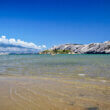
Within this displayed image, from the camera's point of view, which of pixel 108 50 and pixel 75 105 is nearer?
pixel 75 105

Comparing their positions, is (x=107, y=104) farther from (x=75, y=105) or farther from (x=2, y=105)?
(x=2, y=105)

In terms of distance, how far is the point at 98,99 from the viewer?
5.89 metres

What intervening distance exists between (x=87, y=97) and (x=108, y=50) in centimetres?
20822

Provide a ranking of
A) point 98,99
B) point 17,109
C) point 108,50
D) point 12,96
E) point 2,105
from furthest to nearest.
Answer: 1. point 108,50
2. point 12,96
3. point 98,99
4. point 2,105
5. point 17,109

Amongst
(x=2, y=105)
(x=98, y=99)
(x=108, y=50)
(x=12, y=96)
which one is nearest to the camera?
(x=2, y=105)

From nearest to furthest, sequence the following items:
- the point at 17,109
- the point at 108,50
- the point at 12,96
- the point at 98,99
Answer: the point at 17,109 < the point at 98,99 < the point at 12,96 < the point at 108,50

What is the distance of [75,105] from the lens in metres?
5.25

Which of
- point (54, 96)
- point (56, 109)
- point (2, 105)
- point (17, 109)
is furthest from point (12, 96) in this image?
point (56, 109)

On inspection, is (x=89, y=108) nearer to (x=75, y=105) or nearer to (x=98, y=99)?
(x=75, y=105)

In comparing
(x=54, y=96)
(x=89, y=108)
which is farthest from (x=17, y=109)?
(x=89, y=108)

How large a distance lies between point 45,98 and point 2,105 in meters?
1.86

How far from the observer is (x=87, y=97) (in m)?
6.16

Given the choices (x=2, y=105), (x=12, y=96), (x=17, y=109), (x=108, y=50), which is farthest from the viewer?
(x=108, y=50)

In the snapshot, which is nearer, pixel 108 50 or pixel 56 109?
pixel 56 109
